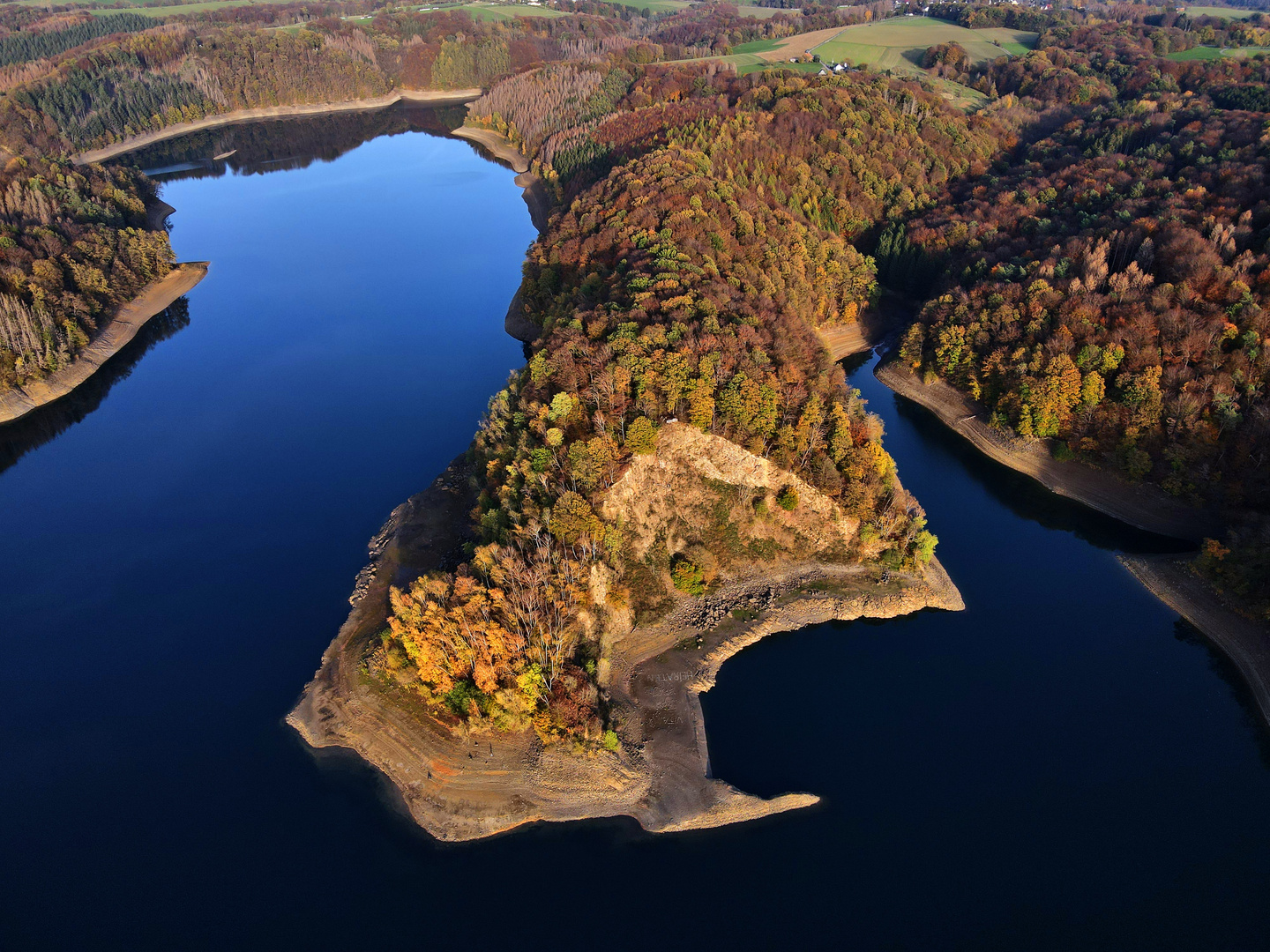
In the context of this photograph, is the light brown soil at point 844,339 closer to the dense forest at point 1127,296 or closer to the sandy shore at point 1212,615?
the dense forest at point 1127,296

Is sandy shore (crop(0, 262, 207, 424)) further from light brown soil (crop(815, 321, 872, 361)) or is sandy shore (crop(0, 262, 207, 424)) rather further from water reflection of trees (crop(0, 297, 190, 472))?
light brown soil (crop(815, 321, 872, 361))

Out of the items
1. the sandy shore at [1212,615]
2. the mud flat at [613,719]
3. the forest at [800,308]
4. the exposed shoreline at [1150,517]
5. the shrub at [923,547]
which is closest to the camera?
the mud flat at [613,719]

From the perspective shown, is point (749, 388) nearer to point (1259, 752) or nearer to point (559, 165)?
point (1259, 752)

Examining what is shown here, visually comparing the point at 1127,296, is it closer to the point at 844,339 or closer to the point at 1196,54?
the point at 844,339

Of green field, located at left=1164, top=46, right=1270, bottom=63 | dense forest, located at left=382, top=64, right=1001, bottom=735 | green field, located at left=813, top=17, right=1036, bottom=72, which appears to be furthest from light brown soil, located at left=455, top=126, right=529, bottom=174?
green field, located at left=1164, top=46, right=1270, bottom=63

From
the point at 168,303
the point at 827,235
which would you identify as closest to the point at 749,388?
the point at 827,235

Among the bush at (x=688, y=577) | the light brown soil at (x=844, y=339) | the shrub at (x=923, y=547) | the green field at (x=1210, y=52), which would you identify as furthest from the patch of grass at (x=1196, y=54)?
the bush at (x=688, y=577)
